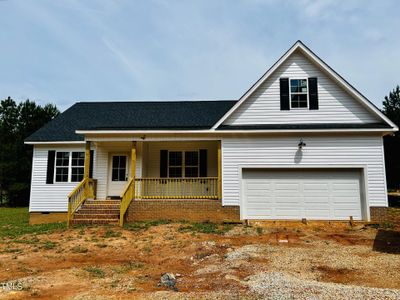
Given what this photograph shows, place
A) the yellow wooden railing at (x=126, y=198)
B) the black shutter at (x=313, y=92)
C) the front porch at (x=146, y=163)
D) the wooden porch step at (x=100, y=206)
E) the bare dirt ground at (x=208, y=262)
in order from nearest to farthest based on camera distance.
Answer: the bare dirt ground at (x=208, y=262)
the yellow wooden railing at (x=126, y=198)
the wooden porch step at (x=100, y=206)
the black shutter at (x=313, y=92)
the front porch at (x=146, y=163)

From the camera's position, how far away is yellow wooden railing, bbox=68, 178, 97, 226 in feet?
37.7

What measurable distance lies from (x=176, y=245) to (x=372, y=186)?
307 inches

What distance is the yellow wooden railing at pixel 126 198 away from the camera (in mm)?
11305

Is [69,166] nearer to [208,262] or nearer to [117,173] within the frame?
[117,173]

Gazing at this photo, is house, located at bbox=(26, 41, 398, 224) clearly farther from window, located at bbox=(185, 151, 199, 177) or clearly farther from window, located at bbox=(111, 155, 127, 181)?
window, located at bbox=(111, 155, 127, 181)

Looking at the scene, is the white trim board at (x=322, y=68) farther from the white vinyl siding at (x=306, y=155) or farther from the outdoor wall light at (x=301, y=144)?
the outdoor wall light at (x=301, y=144)

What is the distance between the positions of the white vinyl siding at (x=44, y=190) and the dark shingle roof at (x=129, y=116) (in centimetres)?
80

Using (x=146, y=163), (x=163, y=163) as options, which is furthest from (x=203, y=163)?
(x=146, y=163)

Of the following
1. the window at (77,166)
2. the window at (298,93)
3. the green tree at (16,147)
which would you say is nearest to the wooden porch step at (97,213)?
the window at (77,166)

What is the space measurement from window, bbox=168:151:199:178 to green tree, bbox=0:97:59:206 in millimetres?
16133

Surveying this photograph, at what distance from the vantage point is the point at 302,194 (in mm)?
12172

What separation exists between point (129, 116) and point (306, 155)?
8.97 m

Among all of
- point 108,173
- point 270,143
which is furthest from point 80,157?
point 270,143

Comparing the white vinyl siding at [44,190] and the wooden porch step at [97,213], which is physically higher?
the white vinyl siding at [44,190]
